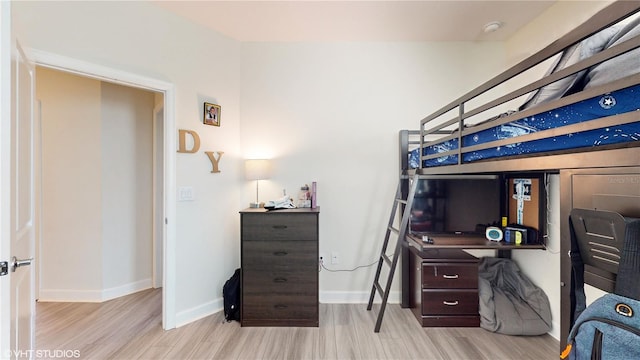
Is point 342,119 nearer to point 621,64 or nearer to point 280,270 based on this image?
point 280,270

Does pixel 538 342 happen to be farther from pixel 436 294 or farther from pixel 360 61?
pixel 360 61

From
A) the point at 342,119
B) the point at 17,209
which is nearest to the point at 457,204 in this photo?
the point at 342,119

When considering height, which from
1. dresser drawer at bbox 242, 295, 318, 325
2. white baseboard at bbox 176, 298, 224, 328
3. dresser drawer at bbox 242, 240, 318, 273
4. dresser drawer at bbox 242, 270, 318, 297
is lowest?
white baseboard at bbox 176, 298, 224, 328

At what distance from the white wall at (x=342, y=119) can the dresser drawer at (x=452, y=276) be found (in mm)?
→ 588

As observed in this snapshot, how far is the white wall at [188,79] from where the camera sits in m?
A: 1.73

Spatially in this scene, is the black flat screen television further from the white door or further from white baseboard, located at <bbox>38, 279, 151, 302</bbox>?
white baseboard, located at <bbox>38, 279, 151, 302</bbox>

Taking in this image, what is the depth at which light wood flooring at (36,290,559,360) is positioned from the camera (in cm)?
181

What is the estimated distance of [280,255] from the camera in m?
2.14

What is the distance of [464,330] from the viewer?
2086 mm

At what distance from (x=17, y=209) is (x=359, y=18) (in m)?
2.50

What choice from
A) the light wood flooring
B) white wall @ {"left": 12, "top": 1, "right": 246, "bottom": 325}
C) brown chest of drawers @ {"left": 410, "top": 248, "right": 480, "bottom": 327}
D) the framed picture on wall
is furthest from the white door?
brown chest of drawers @ {"left": 410, "top": 248, "right": 480, "bottom": 327}

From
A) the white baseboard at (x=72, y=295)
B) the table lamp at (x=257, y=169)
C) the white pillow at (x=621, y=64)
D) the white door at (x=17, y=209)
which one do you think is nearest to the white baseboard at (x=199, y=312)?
the white door at (x=17, y=209)

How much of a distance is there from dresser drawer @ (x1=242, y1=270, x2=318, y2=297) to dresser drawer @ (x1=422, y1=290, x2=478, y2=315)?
101 centimetres

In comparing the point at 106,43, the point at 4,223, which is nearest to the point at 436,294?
the point at 4,223
